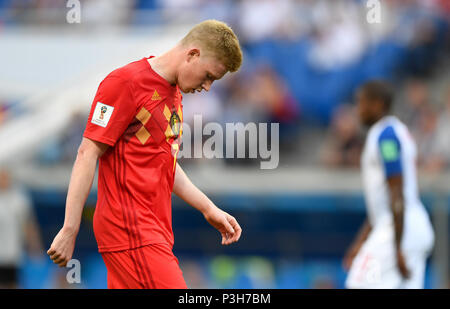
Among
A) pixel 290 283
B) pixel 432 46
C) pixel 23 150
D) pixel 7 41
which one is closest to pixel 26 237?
pixel 23 150

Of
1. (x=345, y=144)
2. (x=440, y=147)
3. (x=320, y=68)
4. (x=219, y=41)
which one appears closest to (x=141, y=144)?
(x=219, y=41)

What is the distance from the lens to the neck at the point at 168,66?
160 inches

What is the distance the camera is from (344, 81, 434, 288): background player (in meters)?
6.11

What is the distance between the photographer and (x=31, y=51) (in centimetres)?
1426

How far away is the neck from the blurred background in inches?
237

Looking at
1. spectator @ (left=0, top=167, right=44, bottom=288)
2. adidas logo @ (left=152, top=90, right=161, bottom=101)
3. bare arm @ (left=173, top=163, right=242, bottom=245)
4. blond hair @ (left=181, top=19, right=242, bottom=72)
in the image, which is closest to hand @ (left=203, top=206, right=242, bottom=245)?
bare arm @ (left=173, top=163, right=242, bottom=245)

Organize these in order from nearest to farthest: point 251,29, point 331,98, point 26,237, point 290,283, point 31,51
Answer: point 290,283 < point 26,237 < point 331,98 < point 251,29 < point 31,51

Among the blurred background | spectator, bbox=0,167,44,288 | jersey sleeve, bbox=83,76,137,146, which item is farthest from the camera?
spectator, bbox=0,167,44,288

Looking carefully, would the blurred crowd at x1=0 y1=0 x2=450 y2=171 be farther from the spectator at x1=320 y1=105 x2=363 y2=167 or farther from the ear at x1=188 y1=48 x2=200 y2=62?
the ear at x1=188 y1=48 x2=200 y2=62

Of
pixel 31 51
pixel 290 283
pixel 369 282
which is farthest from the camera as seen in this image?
pixel 31 51

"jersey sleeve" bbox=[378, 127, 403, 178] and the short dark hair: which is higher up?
the short dark hair

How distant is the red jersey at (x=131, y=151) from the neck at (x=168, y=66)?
0.03m

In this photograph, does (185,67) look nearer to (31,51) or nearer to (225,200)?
(225,200)

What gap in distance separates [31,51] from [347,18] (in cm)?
590
